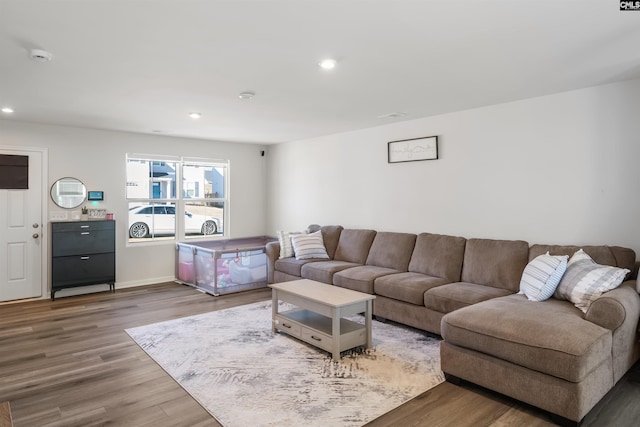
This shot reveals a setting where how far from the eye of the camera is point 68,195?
5496mm

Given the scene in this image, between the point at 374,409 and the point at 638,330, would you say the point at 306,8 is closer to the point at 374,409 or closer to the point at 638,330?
the point at 374,409

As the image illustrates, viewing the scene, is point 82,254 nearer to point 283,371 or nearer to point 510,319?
point 283,371

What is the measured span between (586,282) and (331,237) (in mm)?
3488

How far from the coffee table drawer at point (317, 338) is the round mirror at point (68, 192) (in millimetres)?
4074

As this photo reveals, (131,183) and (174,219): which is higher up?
(131,183)

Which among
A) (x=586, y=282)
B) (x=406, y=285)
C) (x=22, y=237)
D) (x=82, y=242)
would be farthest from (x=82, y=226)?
(x=586, y=282)

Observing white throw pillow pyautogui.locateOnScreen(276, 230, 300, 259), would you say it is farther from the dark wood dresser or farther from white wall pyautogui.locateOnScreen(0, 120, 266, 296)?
the dark wood dresser

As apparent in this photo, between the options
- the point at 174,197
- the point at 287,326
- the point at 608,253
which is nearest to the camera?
the point at 608,253

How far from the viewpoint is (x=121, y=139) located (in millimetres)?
5914

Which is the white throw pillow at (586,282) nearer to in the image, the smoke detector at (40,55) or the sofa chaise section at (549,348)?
the sofa chaise section at (549,348)

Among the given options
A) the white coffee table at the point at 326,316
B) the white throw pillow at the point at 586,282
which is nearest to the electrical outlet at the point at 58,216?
the white coffee table at the point at 326,316

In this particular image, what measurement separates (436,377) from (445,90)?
258 cm

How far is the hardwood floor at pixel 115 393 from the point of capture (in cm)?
242

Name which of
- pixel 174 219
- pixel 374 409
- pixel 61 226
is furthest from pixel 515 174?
pixel 61 226
